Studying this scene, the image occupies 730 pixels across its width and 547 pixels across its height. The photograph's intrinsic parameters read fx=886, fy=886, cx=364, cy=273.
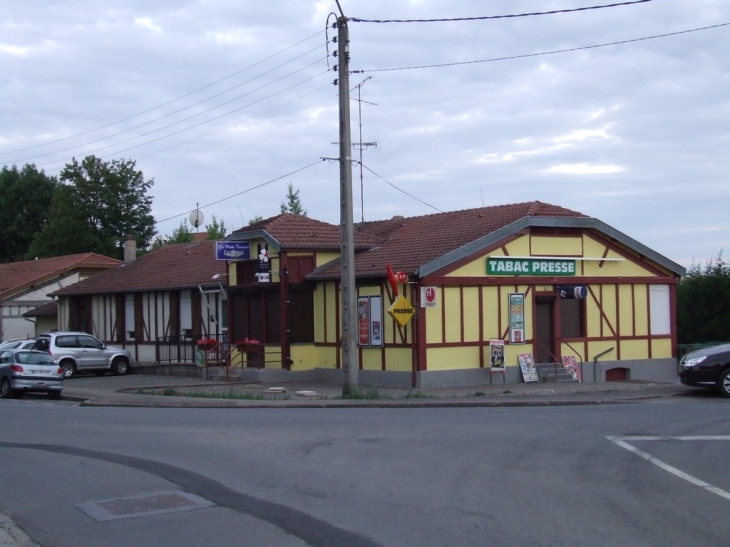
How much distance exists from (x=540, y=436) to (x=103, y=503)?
7.10 metres

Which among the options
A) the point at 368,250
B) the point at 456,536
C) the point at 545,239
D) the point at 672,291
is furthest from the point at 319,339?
the point at 456,536

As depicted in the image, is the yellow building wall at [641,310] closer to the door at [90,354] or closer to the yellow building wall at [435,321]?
the yellow building wall at [435,321]

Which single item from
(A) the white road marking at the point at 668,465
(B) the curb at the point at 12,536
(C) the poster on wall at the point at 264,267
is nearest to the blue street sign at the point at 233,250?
(C) the poster on wall at the point at 264,267

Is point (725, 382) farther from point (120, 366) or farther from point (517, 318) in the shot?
point (120, 366)

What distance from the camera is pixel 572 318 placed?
89.6 ft

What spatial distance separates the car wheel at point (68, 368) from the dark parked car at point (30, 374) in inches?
265

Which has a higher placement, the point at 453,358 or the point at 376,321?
the point at 376,321

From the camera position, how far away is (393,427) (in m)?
15.3

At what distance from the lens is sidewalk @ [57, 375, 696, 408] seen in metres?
21.0

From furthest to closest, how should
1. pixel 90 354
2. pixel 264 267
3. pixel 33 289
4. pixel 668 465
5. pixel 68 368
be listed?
pixel 33 289 → pixel 90 354 → pixel 68 368 → pixel 264 267 → pixel 668 465

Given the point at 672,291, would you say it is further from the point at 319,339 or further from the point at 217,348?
the point at 217,348

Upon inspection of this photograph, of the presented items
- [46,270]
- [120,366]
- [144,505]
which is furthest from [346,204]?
[46,270]

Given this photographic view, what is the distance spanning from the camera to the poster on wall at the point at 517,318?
2583 centimetres

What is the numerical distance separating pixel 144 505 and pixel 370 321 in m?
16.7
